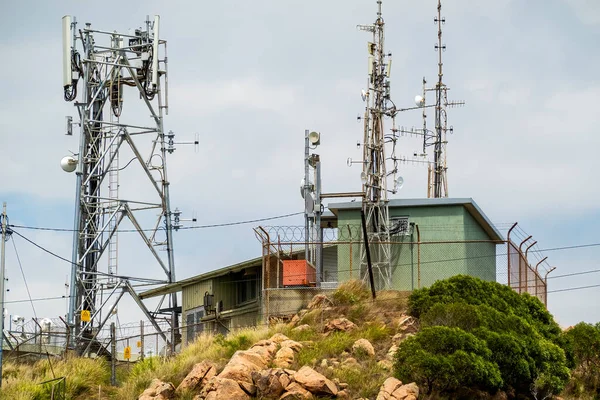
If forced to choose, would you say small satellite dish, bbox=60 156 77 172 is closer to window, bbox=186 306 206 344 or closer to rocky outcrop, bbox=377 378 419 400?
window, bbox=186 306 206 344

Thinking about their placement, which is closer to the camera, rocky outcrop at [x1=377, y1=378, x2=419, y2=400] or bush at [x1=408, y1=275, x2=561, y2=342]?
rocky outcrop at [x1=377, y1=378, x2=419, y2=400]

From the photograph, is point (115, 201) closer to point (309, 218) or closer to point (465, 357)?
point (309, 218)

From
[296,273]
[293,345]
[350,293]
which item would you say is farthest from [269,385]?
[296,273]

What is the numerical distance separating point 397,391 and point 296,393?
2777 millimetres

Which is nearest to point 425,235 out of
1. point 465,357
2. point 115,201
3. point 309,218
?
point 309,218

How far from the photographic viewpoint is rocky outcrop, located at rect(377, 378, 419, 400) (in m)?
30.7

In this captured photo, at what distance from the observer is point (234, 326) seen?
43625mm

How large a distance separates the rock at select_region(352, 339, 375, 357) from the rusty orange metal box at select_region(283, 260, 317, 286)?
561 cm

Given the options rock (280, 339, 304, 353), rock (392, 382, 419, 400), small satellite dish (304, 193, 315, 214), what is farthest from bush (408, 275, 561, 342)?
small satellite dish (304, 193, 315, 214)

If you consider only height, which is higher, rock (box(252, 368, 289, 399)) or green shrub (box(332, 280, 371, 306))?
green shrub (box(332, 280, 371, 306))

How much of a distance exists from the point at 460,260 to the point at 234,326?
8881 millimetres

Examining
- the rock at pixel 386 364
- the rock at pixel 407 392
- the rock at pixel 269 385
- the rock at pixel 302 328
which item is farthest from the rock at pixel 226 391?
the rock at pixel 302 328

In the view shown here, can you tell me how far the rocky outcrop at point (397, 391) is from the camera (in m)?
30.7

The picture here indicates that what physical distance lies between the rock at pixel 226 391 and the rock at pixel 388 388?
12.7 ft
